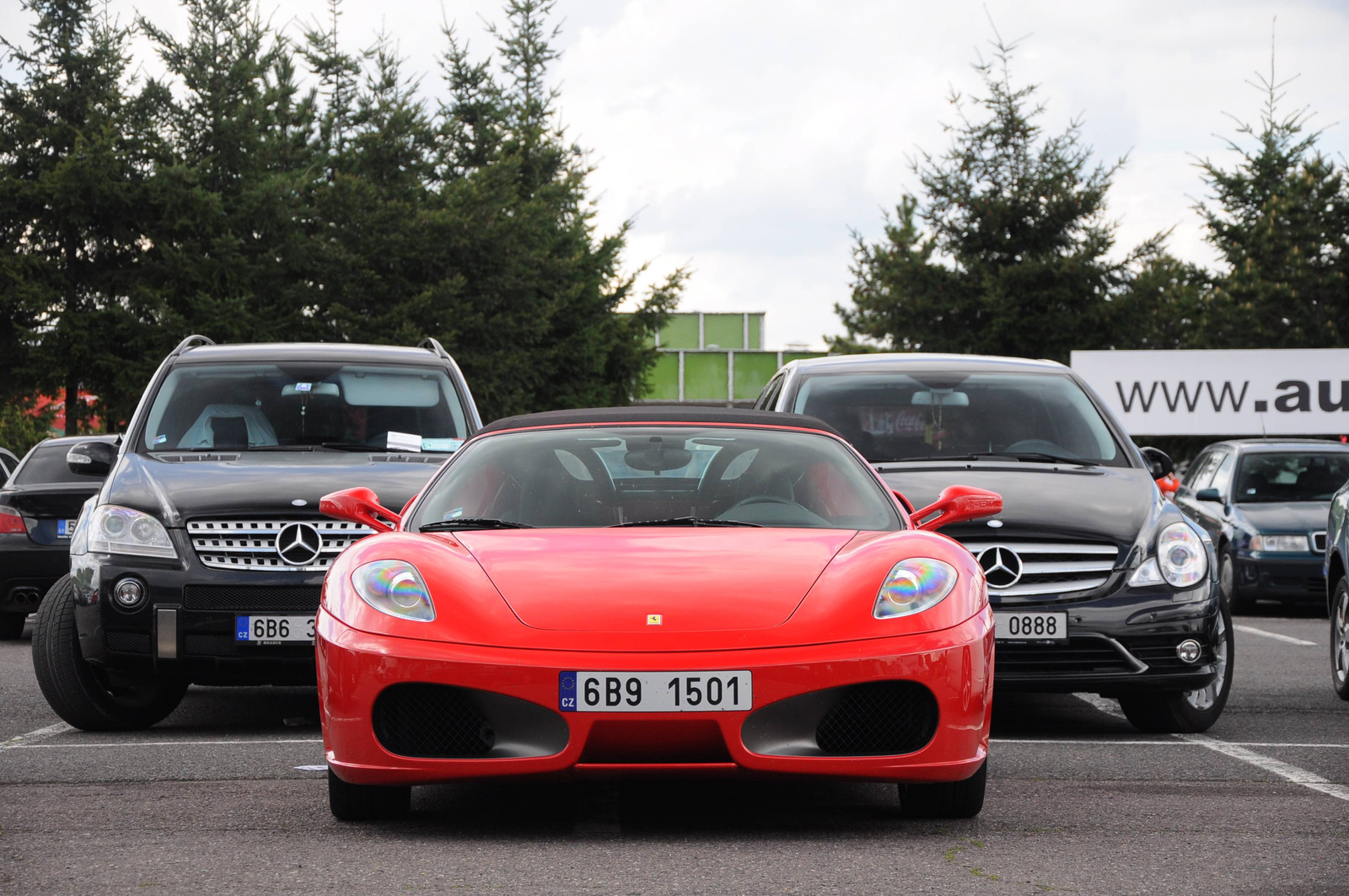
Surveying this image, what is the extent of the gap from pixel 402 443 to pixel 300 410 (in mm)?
561

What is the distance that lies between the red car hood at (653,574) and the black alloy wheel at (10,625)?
Answer: 993cm

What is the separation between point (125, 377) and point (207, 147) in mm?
6108

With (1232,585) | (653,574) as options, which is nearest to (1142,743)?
(653,574)

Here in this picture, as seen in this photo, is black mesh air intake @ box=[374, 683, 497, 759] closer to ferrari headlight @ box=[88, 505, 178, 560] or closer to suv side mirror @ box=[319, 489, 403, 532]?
suv side mirror @ box=[319, 489, 403, 532]

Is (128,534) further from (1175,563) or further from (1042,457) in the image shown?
(1175,563)

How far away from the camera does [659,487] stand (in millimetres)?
6633

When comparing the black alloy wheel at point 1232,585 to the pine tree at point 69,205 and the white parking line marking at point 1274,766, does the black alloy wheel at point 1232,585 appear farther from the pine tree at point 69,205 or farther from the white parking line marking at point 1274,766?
the pine tree at point 69,205

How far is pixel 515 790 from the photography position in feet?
20.4

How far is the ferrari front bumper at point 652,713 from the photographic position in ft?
16.4

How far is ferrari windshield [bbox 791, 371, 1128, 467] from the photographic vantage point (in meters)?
9.09

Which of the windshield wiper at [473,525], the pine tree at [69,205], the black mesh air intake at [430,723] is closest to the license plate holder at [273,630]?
the windshield wiper at [473,525]

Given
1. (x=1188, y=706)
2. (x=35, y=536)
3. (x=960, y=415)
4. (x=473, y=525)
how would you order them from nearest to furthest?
(x=473, y=525)
(x=1188, y=706)
(x=960, y=415)
(x=35, y=536)

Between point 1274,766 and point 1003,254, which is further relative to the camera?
point 1003,254

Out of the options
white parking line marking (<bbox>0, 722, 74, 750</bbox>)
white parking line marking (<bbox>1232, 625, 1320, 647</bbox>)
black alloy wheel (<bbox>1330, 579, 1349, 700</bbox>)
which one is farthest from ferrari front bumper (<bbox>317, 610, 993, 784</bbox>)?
white parking line marking (<bbox>1232, 625, 1320, 647</bbox>)
